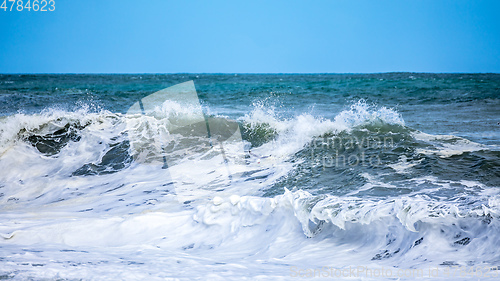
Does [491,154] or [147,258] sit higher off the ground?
[491,154]

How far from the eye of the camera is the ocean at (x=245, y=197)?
9.00 ft

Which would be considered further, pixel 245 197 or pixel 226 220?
pixel 245 197

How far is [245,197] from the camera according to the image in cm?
403

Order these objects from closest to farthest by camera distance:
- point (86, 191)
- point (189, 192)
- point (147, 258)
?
point (147, 258) < point (189, 192) < point (86, 191)

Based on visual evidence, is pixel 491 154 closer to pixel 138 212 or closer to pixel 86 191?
pixel 138 212

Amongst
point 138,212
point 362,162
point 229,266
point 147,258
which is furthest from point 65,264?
point 362,162

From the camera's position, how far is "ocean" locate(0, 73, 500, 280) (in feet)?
9.00

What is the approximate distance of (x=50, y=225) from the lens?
3.67 meters

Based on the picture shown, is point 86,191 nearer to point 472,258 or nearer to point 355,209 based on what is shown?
point 355,209

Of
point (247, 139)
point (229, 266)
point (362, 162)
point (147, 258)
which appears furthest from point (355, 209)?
point (247, 139)

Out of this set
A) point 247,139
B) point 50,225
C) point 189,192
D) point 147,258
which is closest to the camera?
point 147,258

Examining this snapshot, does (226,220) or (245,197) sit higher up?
(245,197)

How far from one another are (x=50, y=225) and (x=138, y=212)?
A: 855mm

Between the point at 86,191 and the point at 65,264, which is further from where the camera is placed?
the point at 86,191
